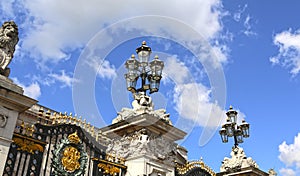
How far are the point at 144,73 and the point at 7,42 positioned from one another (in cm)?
352

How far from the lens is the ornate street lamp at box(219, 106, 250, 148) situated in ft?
39.4

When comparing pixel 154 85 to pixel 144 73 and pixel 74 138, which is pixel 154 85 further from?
pixel 74 138

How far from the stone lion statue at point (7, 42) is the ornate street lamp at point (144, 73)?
9.96ft

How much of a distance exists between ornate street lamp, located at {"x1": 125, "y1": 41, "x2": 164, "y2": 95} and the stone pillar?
124 inches

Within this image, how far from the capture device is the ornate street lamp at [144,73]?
8609 millimetres

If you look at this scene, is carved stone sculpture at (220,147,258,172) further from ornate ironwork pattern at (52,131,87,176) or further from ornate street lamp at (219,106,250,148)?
ornate ironwork pattern at (52,131,87,176)

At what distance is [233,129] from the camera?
1204 cm

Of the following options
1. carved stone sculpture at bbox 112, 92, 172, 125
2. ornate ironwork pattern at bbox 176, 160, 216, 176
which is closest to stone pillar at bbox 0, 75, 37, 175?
carved stone sculpture at bbox 112, 92, 172, 125

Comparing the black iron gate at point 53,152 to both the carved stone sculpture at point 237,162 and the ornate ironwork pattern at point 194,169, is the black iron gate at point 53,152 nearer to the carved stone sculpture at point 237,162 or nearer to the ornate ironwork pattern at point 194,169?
the ornate ironwork pattern at point 194,169

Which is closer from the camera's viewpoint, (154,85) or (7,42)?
(7,42)

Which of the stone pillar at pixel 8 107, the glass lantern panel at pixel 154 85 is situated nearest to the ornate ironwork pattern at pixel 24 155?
the stone pillar at pixel 8 107

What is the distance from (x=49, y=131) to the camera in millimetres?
6750

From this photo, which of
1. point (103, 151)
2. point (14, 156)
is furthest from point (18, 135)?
point (103, 151)

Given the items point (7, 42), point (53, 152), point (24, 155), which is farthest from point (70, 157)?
point (7, 42)
